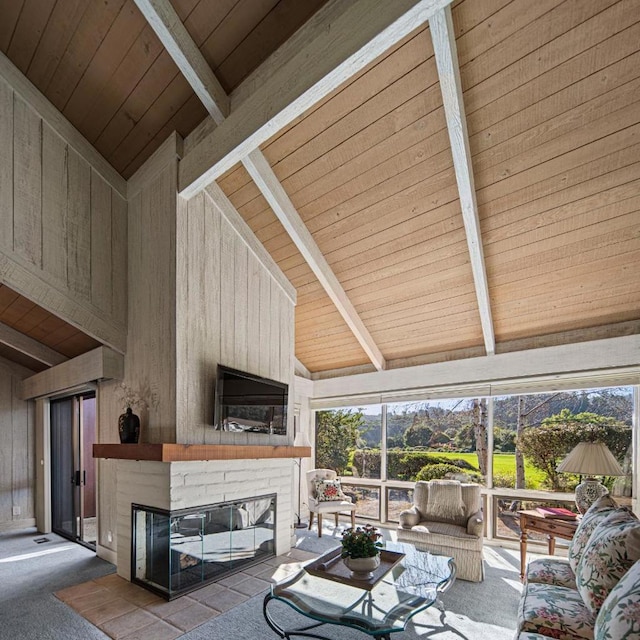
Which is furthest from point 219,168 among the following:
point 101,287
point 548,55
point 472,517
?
point 472,517

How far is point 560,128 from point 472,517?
3331mm

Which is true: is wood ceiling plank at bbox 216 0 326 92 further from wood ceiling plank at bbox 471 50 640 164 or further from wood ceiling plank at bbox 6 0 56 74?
wood ceiling plank at bbox 471 50 640 164

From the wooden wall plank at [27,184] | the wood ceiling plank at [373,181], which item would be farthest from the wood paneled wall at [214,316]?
the wooden wall plank at [27,184]

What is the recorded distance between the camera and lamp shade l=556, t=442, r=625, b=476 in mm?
3705

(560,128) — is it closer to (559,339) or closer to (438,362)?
(559,339)

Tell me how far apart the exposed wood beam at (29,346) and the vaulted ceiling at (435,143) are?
2611mm

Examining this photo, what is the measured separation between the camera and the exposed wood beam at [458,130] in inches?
103

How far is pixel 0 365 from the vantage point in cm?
621

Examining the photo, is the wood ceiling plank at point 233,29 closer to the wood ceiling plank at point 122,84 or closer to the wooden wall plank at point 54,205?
the wood ceiling plank at point 122,84

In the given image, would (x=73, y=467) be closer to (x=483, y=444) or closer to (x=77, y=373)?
(x=77, y=373)

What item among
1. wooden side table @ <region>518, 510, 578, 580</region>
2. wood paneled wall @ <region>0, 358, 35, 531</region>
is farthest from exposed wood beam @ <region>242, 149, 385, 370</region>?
wood paneled wall @ <region>0, 358, 35, 531</region>

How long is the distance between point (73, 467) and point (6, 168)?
12.2 ft

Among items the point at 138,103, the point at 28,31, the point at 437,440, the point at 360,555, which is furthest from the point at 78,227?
the point at 437,440

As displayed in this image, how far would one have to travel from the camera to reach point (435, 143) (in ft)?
10.8
